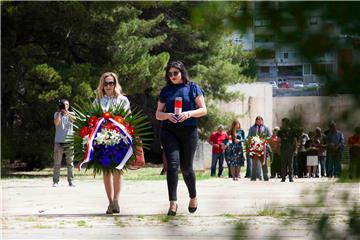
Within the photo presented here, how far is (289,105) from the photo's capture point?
1518mm

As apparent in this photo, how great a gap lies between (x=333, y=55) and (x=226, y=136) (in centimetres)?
2445

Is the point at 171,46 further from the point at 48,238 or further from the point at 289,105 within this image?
the point at 289,105

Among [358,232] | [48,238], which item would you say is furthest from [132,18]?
[358,232]

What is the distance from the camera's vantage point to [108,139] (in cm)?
1054

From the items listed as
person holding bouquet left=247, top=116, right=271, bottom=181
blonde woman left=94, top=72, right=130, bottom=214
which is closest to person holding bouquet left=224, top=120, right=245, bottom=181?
person holding bouquet left=247, top=116, right=271, bottom=181

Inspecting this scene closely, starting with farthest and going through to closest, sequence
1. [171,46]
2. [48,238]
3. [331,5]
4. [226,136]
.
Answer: [171,46], [226,136], [48,238], [331,5]

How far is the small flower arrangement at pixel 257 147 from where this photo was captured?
22.3 meters

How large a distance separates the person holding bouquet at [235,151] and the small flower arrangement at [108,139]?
461 inches

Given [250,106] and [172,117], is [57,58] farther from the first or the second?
[172,117]

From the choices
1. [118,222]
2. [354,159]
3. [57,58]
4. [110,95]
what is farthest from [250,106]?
[354,159]

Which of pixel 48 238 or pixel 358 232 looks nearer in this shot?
pixel 358 232

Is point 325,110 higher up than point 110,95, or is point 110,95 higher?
point 110,95

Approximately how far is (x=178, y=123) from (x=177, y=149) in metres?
0.27

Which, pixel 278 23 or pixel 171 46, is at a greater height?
pixel 171 46
